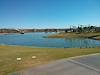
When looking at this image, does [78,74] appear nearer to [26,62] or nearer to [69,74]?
[69,74]

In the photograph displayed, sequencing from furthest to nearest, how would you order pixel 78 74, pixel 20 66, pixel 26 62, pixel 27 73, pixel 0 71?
pixel 26 62
pixel 20 66
pixel 0 71
pixel 27 73
pixel 78 74

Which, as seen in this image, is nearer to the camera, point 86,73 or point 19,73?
point 86,73

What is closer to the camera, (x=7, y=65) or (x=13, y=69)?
(x=13, y=69)

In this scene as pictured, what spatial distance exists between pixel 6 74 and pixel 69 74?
3.06 meters

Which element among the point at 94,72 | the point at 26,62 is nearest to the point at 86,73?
the point at 94,72

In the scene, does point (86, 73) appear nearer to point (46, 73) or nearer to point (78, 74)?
point (78, 74)

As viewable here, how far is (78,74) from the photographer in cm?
836

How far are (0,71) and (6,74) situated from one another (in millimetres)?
707

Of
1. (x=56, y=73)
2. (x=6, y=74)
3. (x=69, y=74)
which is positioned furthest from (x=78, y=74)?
(x=6, y=74)

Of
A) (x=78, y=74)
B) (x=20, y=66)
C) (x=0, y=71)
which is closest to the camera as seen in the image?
(x=78, y=74)

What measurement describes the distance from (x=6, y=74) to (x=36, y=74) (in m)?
1.53

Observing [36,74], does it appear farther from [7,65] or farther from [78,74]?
A: [7,65]

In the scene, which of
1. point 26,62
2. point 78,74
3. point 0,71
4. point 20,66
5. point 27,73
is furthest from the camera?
point 26,62

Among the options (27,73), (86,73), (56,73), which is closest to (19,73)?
(27,73)
